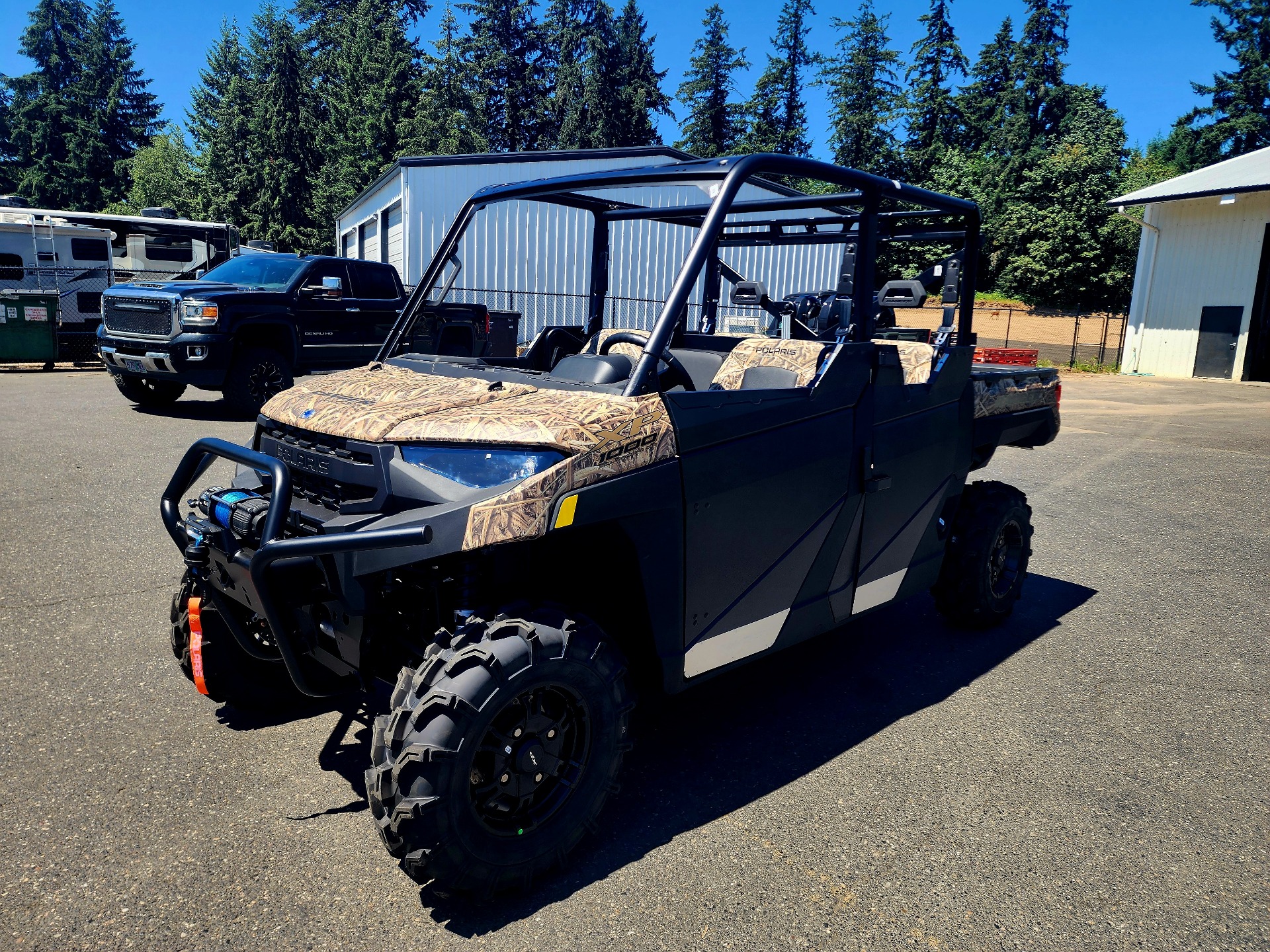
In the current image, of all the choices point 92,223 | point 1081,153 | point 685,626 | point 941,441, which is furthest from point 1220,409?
point 1081,153

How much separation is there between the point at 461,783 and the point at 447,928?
0.42 meters

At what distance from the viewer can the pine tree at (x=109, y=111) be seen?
208 ft

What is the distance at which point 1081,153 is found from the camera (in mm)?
40906

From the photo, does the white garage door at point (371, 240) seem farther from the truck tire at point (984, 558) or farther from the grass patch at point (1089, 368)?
the truck tire at point (984, 558)

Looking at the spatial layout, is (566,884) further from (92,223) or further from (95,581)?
(92,223)

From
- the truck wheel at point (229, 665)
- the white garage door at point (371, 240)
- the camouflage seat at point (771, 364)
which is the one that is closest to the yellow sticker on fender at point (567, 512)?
the camouflage seat at point (771, 364)

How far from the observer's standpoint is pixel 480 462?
8.51 feet

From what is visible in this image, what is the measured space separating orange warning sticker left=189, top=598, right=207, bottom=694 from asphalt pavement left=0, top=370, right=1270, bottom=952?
1.14 feet

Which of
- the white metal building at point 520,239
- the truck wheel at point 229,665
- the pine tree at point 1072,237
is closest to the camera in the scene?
the truck wheel at point 229,665

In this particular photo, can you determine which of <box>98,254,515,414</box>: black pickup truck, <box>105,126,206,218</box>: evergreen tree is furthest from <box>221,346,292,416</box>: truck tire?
<box>105,126,206,218</box>: evergreen tree

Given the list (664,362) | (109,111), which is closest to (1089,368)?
(664,362)

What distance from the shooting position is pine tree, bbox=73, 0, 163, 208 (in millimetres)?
63406

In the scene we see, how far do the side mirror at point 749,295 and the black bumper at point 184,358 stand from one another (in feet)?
25.8

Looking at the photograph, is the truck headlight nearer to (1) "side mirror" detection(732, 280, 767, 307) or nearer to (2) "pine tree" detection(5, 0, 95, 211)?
(1) "side mirror" detection(732, 280, 767, 307)
